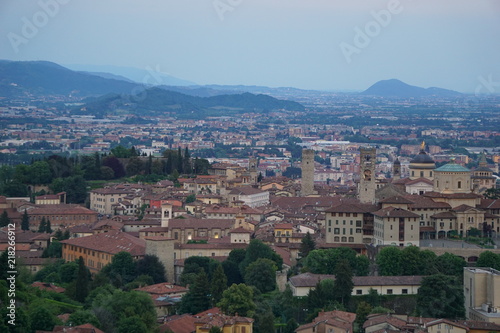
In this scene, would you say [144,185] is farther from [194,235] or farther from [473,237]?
[473,237]

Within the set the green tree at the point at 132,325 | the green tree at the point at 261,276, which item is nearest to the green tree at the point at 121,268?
the green tree at the point at 261,276

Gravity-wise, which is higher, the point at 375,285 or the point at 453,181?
the point at 453,181

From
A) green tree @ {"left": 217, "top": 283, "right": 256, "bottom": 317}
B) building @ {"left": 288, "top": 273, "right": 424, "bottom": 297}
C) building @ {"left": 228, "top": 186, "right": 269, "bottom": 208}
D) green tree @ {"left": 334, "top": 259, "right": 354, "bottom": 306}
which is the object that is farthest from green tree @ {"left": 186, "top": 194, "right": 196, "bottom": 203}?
green tree @ {"left": 217, "top": 283, "right": 256, "bottom": 317}

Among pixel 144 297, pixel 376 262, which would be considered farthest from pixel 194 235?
pixel 144 297

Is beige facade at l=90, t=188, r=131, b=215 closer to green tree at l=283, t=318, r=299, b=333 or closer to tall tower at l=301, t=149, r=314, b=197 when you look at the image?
tall tower at l=301, t=149, r=314, b=197

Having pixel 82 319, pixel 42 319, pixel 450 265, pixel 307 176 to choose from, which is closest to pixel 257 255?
pixel 450 265

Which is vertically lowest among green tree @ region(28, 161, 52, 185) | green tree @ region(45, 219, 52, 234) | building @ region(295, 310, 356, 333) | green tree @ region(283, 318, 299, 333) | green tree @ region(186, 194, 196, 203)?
green tree @ region(283, 318, 299, 333)

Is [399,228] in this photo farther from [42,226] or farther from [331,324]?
[42,226]

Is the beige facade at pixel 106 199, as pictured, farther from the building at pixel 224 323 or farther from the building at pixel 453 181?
the building at pixel 224 323
